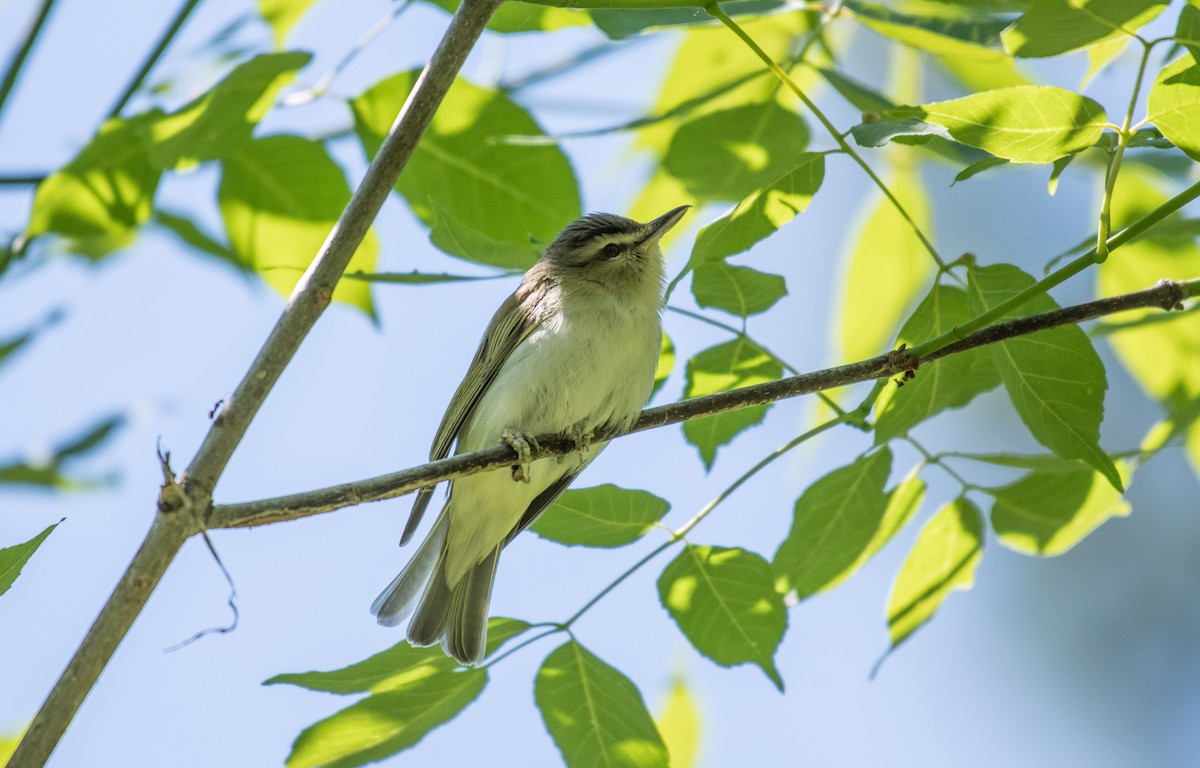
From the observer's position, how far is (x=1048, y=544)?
10.1 ft

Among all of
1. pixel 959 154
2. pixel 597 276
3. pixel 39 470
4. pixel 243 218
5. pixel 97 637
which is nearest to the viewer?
pixel 97 637

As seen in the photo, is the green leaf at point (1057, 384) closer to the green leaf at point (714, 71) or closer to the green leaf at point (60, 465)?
the green leaf at point (714, 71)

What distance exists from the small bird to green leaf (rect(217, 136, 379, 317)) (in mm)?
846

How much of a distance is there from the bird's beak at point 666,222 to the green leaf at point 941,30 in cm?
81

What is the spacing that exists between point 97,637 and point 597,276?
285 centimetres

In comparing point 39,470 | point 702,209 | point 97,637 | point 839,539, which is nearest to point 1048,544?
point 839,539

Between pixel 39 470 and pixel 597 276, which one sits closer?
pixel 39 470

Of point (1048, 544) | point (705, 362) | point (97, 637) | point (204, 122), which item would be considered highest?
point (204, 122)

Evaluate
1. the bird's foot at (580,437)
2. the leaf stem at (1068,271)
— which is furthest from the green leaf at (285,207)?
the leaf stem at (1068,271)

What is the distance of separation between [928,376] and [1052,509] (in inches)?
28.6

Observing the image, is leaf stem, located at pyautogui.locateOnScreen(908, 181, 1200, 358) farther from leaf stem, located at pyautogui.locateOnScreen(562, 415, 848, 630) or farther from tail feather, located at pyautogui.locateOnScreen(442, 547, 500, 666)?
tail feather, located at pyautogui.locateOnScreen(442, 547, 500, 666)

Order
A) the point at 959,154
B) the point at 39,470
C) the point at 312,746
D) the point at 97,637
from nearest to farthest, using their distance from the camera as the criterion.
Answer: the point at 97,637 < the point at 312,746 < the point at 959,154 < the point at 39,470

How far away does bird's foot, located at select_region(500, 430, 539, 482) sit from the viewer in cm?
281

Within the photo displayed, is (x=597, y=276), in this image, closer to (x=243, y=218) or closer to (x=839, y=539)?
(x=243, y=218)
